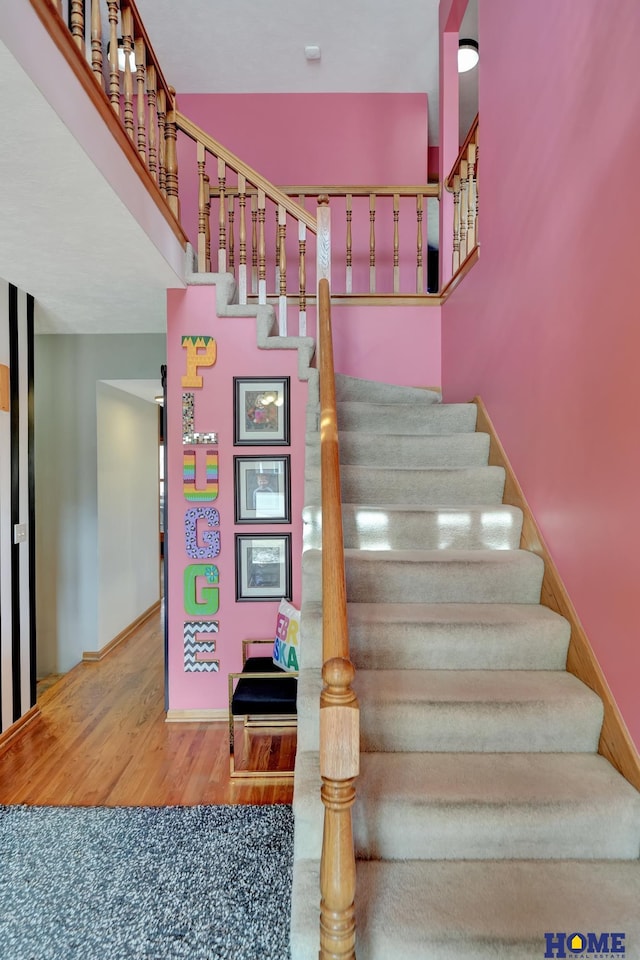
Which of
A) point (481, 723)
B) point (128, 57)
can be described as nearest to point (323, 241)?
point (128, 57)

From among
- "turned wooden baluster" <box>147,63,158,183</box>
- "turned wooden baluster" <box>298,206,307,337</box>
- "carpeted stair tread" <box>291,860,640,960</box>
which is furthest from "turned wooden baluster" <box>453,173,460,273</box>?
"carpeted stair tread" <box>291,860,640,960</box>

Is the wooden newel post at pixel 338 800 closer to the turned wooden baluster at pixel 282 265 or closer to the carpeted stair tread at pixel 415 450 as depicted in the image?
the carpeted stair tread at pixel 415 450

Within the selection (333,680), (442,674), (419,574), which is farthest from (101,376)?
(333,680)

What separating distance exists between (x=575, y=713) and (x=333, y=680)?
1.04 meters

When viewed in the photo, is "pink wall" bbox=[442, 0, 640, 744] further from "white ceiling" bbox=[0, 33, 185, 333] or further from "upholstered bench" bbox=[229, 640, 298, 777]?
"white ceiling" bbox=[0, 33, 185, 333]

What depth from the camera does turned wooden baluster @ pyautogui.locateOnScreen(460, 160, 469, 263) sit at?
3434 millimetres

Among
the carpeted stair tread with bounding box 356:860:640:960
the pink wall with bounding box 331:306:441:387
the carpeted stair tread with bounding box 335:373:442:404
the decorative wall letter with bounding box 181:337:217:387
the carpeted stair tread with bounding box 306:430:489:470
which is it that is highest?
the pink wall with bounding box 331:306:441:387

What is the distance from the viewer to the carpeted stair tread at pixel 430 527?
237 cm

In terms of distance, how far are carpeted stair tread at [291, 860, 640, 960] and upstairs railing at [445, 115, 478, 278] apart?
2.95 meters

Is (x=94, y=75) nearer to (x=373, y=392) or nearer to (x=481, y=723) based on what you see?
(x=373, y=392)

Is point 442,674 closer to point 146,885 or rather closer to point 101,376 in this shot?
point 146,885

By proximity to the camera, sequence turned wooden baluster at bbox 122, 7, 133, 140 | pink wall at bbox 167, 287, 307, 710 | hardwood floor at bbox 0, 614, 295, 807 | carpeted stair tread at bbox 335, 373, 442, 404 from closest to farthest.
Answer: turned wooden baluster at bbox 122, 7, 133, 140 < hardwood floor at bbox 0, 614, 295, 807 < pink wall at bbox 167, 287, 307, 710 < carpeted stair tread at bbox 335, 373, 442, 404

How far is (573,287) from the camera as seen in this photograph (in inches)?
76.8

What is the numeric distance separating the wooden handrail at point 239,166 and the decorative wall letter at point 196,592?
2280mm
